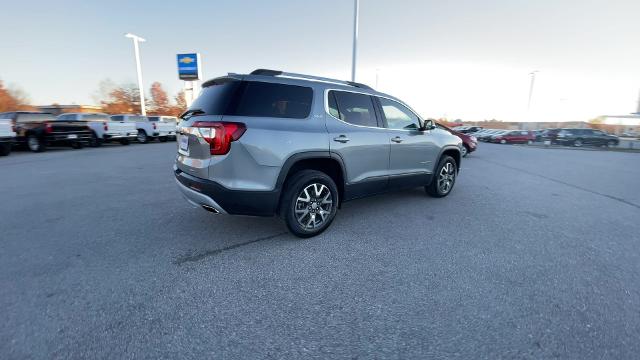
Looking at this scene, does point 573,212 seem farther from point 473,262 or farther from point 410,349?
point 410,349

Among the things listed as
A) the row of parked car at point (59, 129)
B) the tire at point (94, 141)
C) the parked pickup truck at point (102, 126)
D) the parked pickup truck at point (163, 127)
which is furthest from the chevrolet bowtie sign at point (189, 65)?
the tire at point (94, 141)

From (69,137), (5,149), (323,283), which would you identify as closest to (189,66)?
(69,137)

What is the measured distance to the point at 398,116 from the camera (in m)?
4.68

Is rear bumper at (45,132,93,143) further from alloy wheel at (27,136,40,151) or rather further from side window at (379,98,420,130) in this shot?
side window at (379,98,420,130)

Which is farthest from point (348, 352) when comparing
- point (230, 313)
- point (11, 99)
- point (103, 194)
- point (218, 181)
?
point (11, 99)

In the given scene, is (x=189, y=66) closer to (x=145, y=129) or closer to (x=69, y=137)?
(x=145, y=129)

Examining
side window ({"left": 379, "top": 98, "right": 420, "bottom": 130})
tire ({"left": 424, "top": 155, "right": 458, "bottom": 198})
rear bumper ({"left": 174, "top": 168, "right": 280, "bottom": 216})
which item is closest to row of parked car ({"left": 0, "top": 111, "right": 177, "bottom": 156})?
rear bumper ({"left": 174, "top": 168, "right": 280, "bottom": 216})

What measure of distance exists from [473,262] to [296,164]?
223 centimetres

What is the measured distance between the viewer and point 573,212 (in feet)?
16.0

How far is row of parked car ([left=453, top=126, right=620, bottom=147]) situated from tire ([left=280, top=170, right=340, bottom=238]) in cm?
2422

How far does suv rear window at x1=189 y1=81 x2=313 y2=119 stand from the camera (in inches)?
120

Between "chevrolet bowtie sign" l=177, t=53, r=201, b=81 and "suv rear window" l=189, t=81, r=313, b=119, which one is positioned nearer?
"suv rear window" l=189, t=81, r=313, b=119

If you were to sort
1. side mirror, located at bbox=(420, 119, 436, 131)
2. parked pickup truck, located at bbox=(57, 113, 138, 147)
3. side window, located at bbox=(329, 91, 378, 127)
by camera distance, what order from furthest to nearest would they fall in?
1. parked pickup truck, located at bbox=(57, 113, 138, 147)
2. side mirror, located at bbox=(420, 119, 436, 131)
3. side window, located at bbox=(329, 91, 378, 127)

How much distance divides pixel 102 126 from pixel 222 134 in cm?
1679
